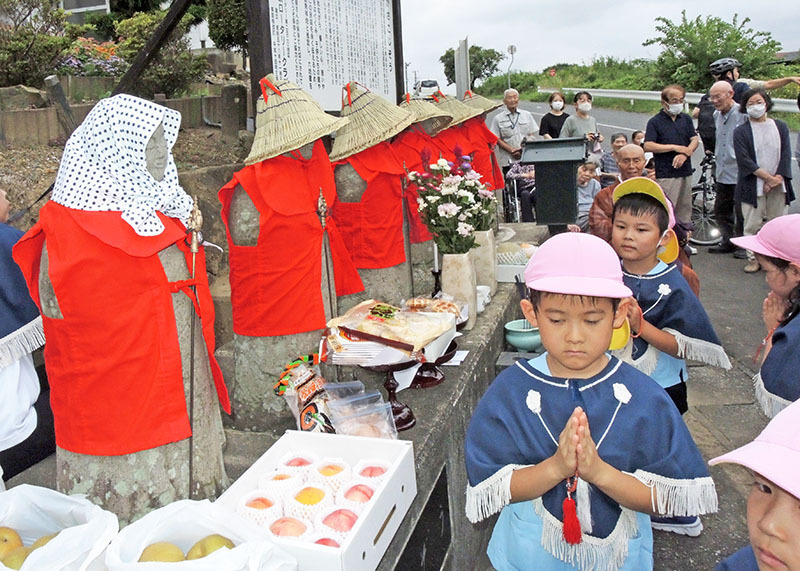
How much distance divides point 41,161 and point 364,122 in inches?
204

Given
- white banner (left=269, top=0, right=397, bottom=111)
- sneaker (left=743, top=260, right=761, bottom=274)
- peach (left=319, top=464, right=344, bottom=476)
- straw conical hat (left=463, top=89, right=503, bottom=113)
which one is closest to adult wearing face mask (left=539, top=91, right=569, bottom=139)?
straw conical hat (left=463, top=89, right=503, bottom=113)

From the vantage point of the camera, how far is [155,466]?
2355 millimetres

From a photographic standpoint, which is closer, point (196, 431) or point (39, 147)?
point (196, 431)

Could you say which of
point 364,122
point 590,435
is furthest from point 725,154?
point 590,435

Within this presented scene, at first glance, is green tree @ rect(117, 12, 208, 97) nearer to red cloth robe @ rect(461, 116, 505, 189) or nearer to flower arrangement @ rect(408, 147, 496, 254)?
red cloth robe @ rect(461, 116, 505, 189)

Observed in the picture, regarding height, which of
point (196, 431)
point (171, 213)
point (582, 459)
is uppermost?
point (171, 213)

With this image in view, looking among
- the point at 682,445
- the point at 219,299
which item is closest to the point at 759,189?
the point at 219,299

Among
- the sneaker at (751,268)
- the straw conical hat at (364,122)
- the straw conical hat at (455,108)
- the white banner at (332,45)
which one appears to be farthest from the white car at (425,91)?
the sneaker at (751,268)

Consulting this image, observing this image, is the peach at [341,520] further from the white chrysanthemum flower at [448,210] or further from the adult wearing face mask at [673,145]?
the adult wearing face mask at [673,145]

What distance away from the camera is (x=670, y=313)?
315 cm

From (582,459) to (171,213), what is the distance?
1.57 metres

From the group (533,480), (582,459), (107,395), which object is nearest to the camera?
(582,459)

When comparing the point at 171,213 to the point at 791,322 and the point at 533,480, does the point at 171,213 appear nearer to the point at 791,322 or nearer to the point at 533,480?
the point at 533,480

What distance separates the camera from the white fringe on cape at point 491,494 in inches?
80.2
